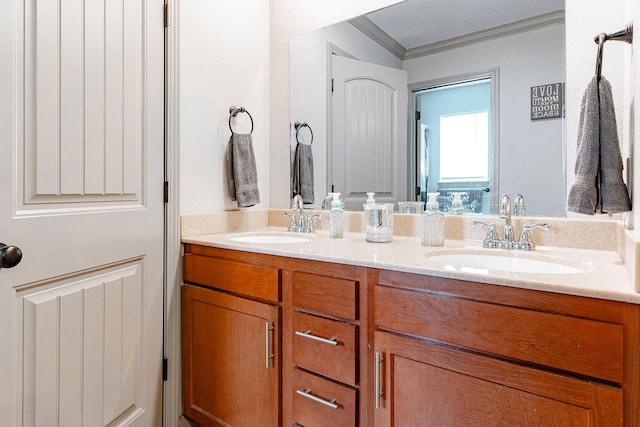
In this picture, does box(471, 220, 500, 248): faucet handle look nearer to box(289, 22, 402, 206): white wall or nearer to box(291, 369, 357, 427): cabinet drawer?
box(291, 369, 357, 427): cabinet drawer

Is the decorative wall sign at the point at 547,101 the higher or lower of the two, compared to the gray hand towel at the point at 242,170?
higher

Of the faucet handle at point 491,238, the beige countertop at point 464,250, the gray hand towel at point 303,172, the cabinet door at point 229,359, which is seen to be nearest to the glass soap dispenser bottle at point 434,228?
the beige countertop at point 464,250

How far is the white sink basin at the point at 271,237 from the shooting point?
170 cm

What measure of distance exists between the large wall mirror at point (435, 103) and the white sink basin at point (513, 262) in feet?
0.89

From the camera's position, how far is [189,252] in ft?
5.10

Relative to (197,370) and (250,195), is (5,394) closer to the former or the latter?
(197,370)

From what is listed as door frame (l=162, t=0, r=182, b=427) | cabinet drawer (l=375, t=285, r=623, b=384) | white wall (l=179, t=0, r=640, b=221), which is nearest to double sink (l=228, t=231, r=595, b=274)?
cabinet drawer (l=375, t=285, r=623, b=384)

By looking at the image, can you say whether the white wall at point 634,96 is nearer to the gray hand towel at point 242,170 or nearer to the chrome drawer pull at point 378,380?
the chrome drawer pull at point 378,380

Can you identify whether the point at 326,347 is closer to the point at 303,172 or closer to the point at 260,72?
the point at 303,172

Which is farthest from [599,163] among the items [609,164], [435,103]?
[435,103]

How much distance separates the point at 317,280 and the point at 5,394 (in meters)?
0.88

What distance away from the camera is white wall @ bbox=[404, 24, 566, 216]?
Answer: 1.30 meters

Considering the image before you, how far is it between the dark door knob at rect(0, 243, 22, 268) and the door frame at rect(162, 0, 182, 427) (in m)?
0.58

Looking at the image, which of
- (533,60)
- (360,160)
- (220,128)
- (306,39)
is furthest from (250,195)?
(533,60)
